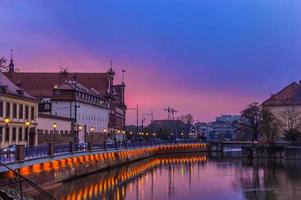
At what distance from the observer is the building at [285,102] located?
14288 cm

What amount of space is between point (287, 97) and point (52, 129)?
282ft

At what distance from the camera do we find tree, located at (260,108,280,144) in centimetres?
11994

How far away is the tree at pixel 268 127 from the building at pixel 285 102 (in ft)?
58.8

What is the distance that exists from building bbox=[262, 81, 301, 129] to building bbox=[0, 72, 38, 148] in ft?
272

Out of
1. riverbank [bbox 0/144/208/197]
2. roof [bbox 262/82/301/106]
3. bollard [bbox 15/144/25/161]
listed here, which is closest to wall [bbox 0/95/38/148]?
riverbank [bbox 0/144/208/197]

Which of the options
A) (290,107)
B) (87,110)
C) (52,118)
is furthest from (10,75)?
(290,107)

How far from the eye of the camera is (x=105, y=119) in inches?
4899

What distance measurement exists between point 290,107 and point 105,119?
50153 mm

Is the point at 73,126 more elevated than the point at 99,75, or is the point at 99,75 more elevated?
the point at 99,75

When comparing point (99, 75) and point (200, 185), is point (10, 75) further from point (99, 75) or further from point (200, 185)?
point (200, 185)

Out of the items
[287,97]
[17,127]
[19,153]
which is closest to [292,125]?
[287,97]

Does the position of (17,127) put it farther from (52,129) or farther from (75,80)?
(75,80)

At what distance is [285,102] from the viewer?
485 feet

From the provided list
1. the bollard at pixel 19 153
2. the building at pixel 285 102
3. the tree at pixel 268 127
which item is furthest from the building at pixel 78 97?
the bollard at pixel 19 153
